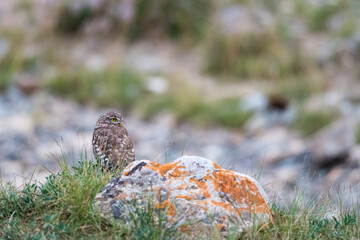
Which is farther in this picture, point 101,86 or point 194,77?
point 194,77

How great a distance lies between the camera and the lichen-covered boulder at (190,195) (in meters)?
3.79

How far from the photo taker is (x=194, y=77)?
13125 millimetres

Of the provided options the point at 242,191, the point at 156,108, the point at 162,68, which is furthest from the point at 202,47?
the point at 242,191

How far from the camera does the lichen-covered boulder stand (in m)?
3.79

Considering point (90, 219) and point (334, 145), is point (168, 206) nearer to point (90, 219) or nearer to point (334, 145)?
point (90, 219)

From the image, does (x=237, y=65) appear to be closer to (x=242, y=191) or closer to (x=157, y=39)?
(x=157, y=39)

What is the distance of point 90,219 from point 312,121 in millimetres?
7487

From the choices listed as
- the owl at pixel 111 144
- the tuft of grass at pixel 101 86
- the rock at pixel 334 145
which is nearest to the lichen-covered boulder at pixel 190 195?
the owl at pixel 111 144

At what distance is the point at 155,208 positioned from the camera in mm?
3799

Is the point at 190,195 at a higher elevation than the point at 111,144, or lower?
lower

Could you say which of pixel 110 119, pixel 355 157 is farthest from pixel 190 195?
pixel 355 157

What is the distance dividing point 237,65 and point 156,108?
74.1 inches

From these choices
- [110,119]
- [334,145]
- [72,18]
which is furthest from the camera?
[72,18]

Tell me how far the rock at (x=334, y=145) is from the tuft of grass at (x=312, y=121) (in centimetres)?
129
